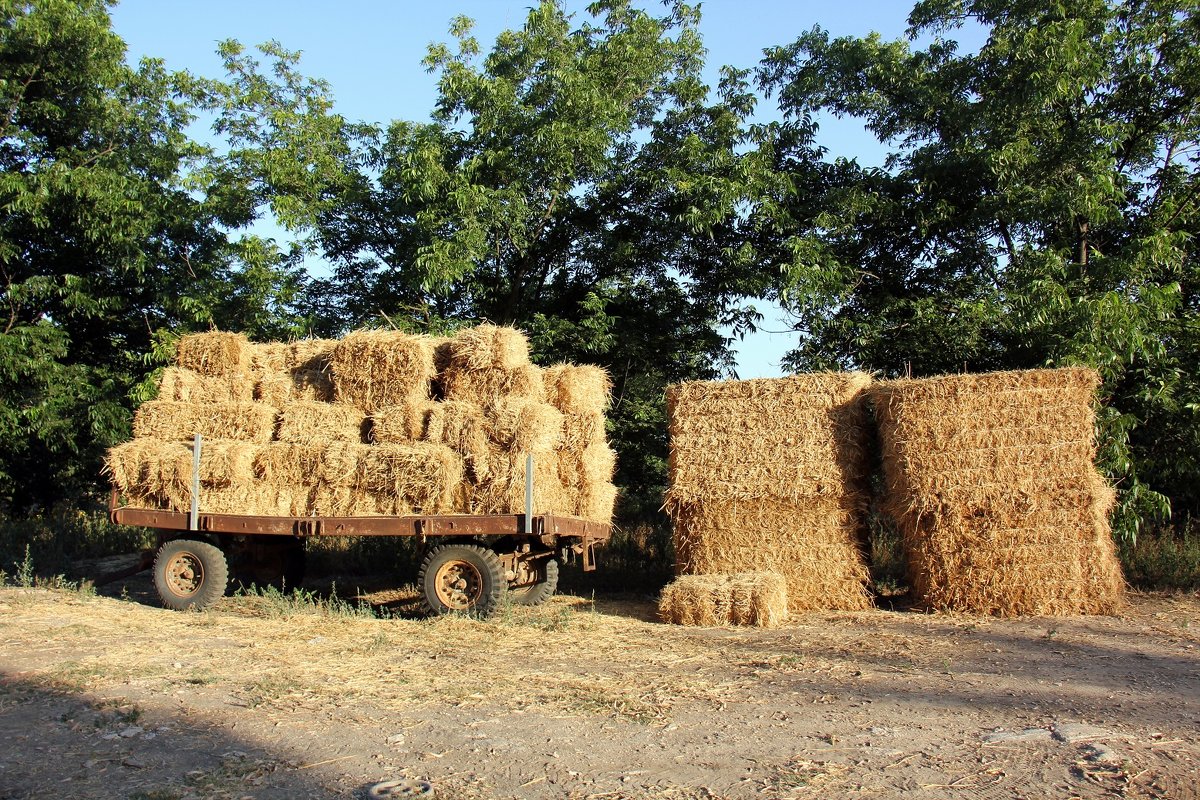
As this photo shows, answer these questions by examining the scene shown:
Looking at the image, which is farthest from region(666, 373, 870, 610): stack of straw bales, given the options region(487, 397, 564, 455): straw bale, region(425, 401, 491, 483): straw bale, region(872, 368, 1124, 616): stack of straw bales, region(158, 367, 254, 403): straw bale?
region(158, 367, 254, 403): straw bale

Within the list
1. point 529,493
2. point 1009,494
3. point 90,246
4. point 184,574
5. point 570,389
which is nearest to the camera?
point 529,493

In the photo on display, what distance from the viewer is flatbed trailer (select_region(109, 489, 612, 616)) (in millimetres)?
9547

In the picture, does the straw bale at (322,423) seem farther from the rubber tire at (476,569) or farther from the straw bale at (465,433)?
the rubber tire at (476,569)

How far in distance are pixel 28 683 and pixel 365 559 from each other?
7499 mm

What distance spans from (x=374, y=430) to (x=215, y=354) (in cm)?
231

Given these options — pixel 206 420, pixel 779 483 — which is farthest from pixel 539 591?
pixel 206 420

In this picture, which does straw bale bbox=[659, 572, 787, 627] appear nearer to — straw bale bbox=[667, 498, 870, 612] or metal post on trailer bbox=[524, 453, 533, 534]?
straw bale bbox=[667, 498, 870, 612]

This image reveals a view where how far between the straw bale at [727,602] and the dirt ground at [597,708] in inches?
12.0

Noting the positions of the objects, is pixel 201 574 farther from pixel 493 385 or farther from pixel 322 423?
pixel 493 385

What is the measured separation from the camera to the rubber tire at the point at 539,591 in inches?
428

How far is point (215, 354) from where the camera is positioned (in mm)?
11047

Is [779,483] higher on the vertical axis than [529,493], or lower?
higher

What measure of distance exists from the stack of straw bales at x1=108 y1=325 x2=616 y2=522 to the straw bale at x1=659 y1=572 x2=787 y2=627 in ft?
4.94

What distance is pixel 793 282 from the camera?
42.0 feet
